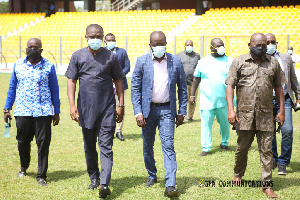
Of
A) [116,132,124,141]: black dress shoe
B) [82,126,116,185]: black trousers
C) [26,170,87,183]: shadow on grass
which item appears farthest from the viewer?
[116,132,124,141]: black dress shoe

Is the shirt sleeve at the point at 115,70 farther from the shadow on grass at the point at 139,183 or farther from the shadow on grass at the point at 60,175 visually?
the shadow on grass at the point at 60,175

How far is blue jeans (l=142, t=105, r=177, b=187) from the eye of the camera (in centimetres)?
463

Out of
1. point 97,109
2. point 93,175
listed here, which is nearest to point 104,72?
point 97,109

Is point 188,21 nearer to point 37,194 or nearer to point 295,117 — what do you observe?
point 295,117

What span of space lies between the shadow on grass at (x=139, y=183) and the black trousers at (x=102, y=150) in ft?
0.97

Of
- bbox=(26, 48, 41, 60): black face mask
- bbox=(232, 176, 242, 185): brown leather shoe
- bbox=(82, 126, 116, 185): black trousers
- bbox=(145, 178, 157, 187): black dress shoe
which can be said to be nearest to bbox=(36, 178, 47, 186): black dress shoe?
bbox=(82, 126, 116, 185): black trousers

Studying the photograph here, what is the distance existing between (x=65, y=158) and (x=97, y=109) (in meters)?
2.11

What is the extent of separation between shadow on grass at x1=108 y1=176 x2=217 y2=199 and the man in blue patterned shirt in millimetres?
940

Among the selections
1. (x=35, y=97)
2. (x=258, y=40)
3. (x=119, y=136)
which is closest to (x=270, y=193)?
(x=258, y=40)

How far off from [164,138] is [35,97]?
172 centimetres

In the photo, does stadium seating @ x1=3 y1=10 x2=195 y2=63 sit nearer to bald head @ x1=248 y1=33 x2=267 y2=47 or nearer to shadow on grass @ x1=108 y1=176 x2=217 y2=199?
shadow on grass @ x1=108 y1=176 x2=217 y2=199

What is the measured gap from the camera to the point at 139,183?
17.0 feet

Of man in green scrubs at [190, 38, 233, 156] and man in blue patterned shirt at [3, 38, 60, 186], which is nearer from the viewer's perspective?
man in blue patterned shirt at [3, 38, 60, 186]

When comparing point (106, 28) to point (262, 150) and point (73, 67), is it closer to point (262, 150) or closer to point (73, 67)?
point (73, 67)
